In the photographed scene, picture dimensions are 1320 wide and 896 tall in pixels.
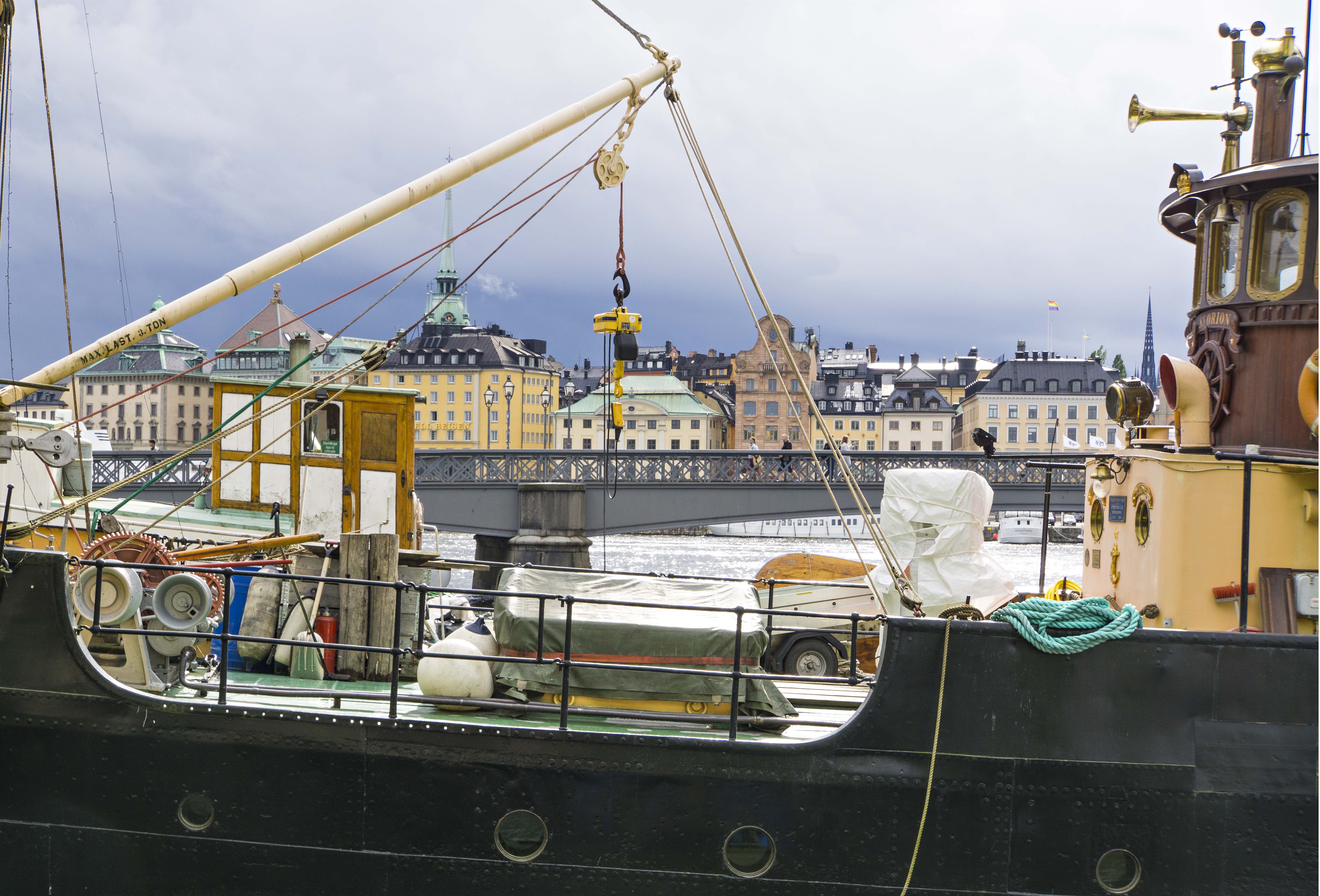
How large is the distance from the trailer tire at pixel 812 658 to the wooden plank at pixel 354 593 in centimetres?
741

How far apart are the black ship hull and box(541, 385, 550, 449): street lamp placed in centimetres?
4539

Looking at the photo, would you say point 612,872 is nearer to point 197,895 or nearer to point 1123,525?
point 197,895

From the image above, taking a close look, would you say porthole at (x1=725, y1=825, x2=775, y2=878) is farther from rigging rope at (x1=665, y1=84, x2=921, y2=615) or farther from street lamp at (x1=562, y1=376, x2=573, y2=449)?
street lamp at (x1=562, y1=376, x2=573, y2=449)

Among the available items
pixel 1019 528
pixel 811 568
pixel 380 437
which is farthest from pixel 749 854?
pixel 1019 528

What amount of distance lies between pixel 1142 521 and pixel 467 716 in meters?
5.24

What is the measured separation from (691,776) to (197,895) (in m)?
3.28

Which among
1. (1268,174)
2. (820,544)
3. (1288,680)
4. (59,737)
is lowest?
(820,544)

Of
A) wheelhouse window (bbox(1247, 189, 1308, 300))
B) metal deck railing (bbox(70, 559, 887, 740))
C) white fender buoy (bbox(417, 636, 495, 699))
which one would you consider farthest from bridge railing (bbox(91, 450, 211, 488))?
wheelhouse window (bbox(1247, 189, 1308, 300))

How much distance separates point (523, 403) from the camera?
4579 inches

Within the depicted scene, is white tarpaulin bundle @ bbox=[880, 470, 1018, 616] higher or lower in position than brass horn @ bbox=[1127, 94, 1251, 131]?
lower

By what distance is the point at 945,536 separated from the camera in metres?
13.4

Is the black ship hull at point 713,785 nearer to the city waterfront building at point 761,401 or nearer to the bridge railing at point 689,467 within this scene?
the bridge railing at point 689,467

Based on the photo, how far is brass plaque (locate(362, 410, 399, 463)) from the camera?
14.9m

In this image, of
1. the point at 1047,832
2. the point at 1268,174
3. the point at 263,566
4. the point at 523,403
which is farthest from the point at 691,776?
the point at 523,403
